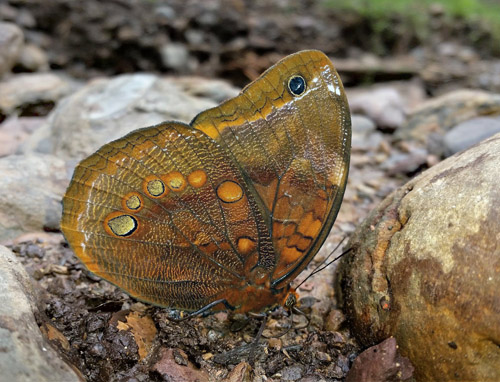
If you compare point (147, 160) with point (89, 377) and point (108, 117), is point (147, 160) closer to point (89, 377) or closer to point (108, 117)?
point (89, 377)

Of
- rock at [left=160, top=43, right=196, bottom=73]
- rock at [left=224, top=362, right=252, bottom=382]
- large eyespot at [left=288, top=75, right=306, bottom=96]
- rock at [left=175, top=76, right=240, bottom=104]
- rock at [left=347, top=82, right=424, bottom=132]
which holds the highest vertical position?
large eyespot at [left=288, top=75, right=306, bottom=96]

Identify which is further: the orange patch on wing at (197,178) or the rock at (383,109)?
the rock at (383,109)

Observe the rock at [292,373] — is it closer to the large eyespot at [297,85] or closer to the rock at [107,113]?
the large eyespot at [297,85]

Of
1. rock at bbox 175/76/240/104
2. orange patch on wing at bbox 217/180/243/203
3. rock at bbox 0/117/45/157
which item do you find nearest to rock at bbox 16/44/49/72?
rock at bbox 0/117/45/157

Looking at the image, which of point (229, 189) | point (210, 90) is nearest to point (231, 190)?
point (229, 189)

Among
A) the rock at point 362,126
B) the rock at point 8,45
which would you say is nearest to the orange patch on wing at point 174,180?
the rock at point 362,126

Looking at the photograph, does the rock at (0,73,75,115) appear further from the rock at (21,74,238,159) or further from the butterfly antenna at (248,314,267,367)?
the butterfly antenna at (248,314,267,367)

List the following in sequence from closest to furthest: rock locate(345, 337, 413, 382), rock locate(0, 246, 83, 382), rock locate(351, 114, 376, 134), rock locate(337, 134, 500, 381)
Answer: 1. rock locate(0, 246, 83, 382)
2. rock locate(337, 134, 500, 381)
3. rock locate(345, 337, 413, 382)
4. rock locate(351, 114, 376, 134)

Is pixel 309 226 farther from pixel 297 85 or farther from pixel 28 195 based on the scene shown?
pixel 28 195
